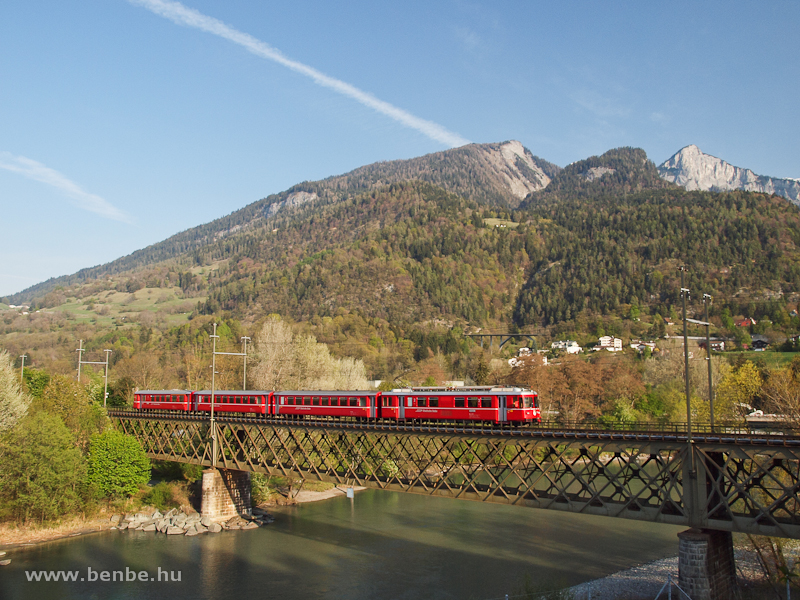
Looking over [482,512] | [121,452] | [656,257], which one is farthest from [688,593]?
[656,257]

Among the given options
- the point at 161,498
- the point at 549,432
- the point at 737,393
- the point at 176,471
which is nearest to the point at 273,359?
the point at 176,471

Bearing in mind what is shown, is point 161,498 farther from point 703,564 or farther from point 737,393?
point 737,393

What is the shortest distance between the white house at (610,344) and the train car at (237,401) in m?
116

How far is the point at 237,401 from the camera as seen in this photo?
54406 mm

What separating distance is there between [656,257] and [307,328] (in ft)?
413

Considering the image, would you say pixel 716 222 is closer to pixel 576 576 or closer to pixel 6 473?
pixel 576 576

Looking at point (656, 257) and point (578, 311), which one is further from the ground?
point (656, 257)

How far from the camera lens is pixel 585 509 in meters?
29.2

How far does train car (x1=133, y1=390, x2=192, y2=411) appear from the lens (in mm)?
59312

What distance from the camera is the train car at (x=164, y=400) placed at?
59.3m

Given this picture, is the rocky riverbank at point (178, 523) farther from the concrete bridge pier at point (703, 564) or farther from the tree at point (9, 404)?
the concrete bridge pier at point (703, 564)

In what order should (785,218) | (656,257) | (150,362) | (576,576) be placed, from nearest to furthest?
(576,576) < (150,362) < (785,218) < (656,257)

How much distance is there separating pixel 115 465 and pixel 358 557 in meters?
24.4

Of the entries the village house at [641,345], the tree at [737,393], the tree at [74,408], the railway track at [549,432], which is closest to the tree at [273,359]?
the tree at [74,408]
